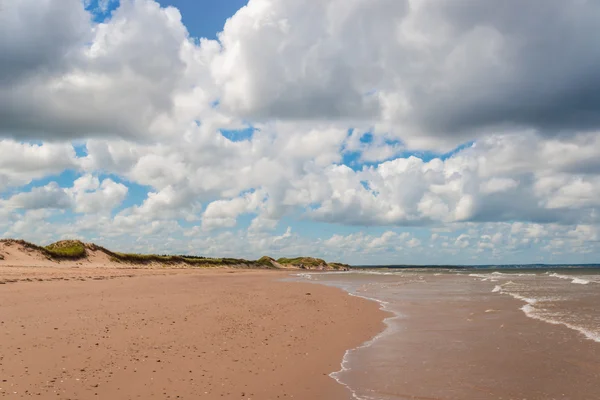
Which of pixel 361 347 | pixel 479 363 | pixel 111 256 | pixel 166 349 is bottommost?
pixel 361 347

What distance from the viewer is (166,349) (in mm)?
11781

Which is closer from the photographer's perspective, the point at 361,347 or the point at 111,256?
the point at 361,347

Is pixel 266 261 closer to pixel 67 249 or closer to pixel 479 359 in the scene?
pixel 67 249

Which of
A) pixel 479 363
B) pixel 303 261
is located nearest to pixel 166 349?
pixel 479 363

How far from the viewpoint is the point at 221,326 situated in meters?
15.6

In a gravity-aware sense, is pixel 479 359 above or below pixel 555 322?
below

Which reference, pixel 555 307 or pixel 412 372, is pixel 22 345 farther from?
pixel 555 307

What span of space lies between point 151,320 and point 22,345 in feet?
16.8

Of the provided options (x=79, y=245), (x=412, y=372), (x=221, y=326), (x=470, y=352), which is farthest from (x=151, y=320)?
(x=79, y=245)

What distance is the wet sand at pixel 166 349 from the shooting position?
28.9 feet

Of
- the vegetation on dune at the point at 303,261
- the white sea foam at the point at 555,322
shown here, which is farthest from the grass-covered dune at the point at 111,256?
the white sea foam at the point at 555,322

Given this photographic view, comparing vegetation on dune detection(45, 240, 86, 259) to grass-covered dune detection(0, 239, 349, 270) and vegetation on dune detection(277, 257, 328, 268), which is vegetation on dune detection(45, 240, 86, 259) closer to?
grass-covered dune detection(0, 239, 349, 270)

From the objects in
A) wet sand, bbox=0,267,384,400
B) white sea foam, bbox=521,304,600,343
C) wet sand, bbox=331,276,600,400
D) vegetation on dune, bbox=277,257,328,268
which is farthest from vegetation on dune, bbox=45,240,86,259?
vegetation on dune, bbox=277,257,328,268

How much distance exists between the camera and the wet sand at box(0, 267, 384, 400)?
8797 millimetres
